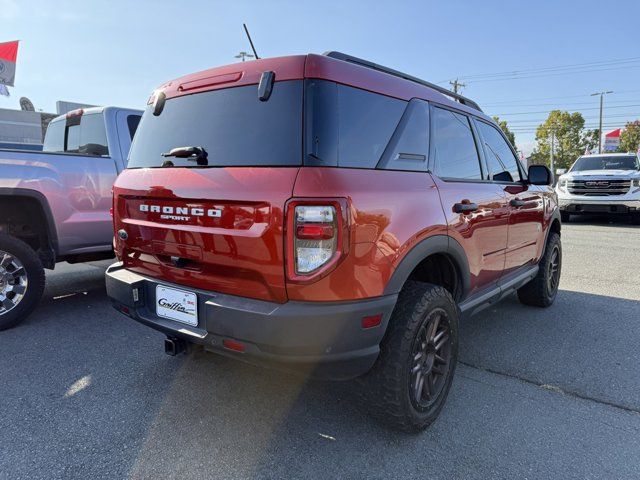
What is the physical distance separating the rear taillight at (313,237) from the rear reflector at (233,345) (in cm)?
43

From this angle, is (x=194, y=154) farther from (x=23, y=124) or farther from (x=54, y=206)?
(x=23, y=124)

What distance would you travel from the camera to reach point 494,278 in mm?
3381

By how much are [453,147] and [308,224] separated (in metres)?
1.48

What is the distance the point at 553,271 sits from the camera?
489cm

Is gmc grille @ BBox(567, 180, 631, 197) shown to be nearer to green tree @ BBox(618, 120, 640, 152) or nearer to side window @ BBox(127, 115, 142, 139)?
side window @ BBox(127, 115, 142, 139)

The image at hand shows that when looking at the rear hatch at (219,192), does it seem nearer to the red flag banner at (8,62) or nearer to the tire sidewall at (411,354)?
the tire sidewall at (411,354)

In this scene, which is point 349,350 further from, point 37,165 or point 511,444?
point 37,165

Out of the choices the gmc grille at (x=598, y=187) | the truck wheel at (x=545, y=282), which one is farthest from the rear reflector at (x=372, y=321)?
the gmc grille at (x=598, y=187)

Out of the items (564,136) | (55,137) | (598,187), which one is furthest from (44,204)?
(564,136)

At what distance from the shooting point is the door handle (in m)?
→ 2.64

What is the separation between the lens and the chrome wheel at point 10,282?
3.89 metres

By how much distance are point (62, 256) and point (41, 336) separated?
0.89m

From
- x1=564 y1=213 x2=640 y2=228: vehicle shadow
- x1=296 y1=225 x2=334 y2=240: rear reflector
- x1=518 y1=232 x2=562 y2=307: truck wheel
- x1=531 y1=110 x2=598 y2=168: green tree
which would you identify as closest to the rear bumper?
x1=296 y1=225 x2=334 y2=240: rear reflector

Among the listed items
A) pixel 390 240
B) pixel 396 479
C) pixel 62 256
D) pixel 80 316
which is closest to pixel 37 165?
pixel 62 256
